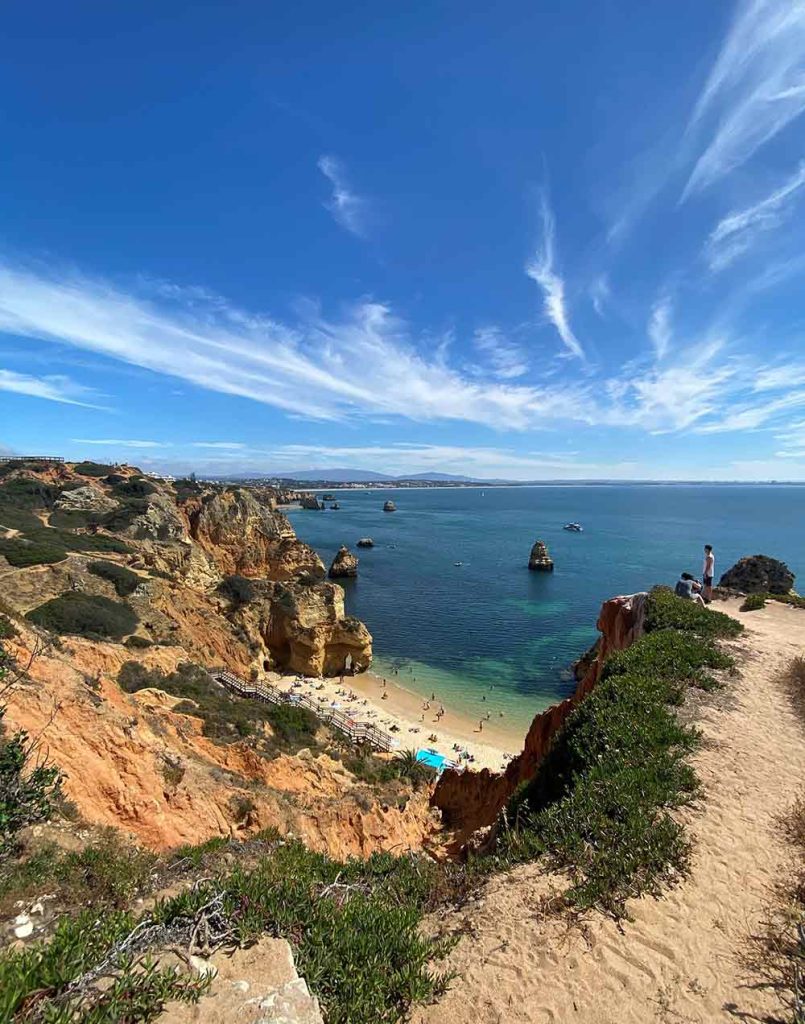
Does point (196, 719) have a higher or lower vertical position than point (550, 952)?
lower

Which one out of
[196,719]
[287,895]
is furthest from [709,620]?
[196,719]

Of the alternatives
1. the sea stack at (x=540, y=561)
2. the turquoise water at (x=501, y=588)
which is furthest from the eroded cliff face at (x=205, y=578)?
the sea stack at (x=540, y=561)

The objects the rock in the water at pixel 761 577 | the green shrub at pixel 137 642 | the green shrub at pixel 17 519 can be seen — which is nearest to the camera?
the green shrub at pixel 137 642

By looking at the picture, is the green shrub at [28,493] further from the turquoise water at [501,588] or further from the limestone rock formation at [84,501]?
the turquoise water at [501,588]

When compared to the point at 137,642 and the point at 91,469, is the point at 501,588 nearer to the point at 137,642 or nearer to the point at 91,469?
the point at 137,642

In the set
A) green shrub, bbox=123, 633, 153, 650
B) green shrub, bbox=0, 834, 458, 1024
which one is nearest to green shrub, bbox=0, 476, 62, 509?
green shrub, bbox=123, 633, 153, 650

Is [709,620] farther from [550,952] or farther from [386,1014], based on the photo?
[386,1014]

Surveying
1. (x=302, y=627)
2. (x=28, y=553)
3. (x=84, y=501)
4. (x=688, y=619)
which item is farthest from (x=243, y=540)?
(x=688, y=619)
